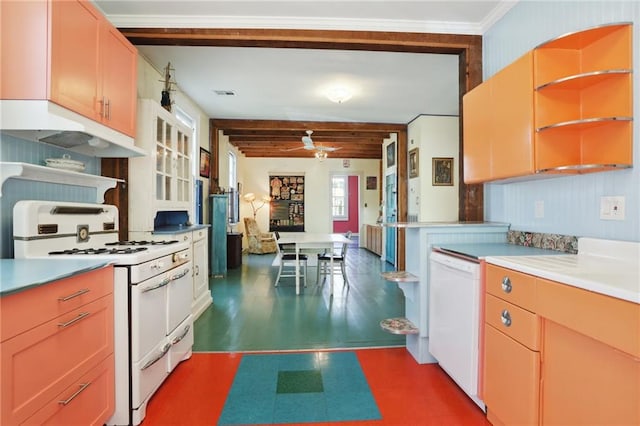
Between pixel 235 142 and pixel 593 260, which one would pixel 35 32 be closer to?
pixel 593 260

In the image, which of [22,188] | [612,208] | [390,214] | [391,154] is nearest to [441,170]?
[391,154]

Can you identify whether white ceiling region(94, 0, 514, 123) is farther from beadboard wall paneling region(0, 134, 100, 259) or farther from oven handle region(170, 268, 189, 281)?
oven handle region(170, 268, 189, 281)

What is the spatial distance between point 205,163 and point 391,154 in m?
3.91

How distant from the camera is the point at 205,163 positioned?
5398mm

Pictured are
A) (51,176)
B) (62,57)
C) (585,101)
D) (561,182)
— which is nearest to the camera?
(62,57)

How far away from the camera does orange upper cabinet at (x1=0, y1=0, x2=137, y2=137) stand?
1.55 metres

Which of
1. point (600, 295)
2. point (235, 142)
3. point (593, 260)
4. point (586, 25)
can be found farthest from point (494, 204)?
point (235, 142)

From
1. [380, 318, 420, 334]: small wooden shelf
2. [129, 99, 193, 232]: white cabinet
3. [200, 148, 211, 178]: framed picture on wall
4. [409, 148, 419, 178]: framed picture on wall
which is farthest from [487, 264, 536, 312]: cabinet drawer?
[200, 148, 211, 178]: framed picture on wall

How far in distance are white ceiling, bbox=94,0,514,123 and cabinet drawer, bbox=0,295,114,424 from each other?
230cm

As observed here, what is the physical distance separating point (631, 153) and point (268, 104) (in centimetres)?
437

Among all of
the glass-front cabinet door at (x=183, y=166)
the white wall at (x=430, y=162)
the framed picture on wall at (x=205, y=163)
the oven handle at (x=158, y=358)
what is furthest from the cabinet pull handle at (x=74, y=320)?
the white wall at (x=430, y=162)

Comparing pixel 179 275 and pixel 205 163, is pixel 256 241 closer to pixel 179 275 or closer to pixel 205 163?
pixel 205 163

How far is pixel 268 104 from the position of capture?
5.02 metres

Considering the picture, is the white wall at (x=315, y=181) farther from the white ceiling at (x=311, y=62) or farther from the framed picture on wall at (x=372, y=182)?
the white ceiling at (x=311, y=62)
